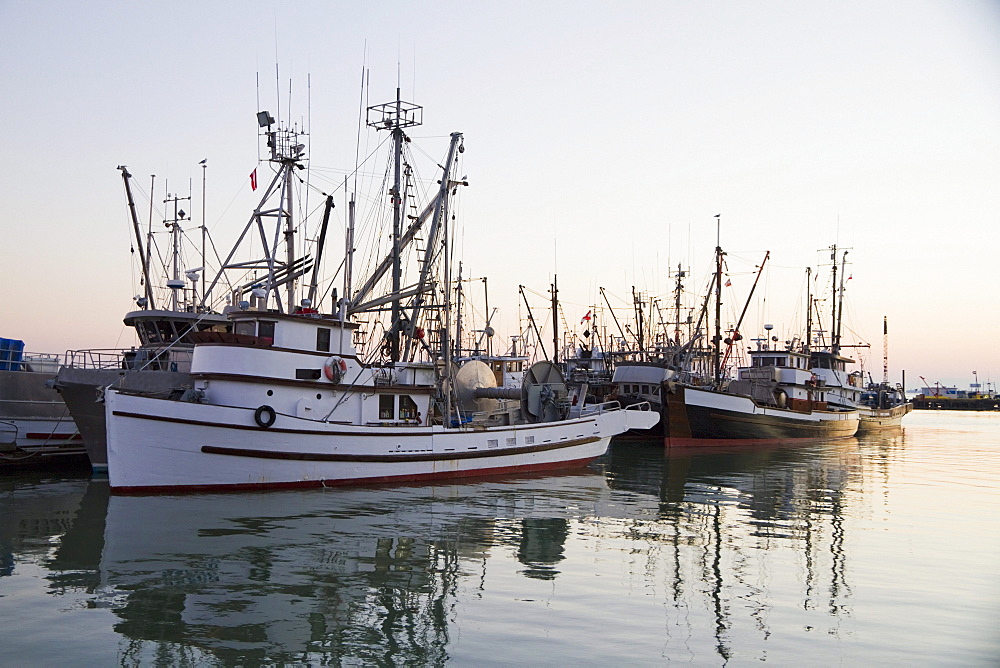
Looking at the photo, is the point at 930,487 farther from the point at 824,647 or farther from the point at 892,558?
the point at 824,647

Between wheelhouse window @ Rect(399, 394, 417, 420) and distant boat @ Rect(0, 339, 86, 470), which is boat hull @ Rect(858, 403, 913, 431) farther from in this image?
distant boat @ Rect(0, 339, 86, 470)

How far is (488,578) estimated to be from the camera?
14.9 metres

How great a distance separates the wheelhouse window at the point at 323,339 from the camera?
2569cm

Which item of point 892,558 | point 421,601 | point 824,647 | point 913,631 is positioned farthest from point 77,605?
point 892,558

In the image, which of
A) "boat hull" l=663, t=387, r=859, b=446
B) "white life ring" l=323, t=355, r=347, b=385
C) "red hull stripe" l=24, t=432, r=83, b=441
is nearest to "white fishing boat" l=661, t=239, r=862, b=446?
"boat hull" l=663, t=387, r=859, b=446

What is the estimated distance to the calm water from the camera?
11086 millimetres

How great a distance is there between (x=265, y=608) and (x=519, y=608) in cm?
390

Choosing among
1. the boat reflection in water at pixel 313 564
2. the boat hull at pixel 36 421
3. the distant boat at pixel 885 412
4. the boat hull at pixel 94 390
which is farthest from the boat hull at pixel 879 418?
the boat hull at pixel 36 421

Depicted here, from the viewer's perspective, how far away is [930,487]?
101 ft

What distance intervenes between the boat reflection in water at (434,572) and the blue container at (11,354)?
24.1ft

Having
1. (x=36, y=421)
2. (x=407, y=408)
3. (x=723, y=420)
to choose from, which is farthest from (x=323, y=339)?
(x=723, y=420)

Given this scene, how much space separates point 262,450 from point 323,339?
419 cm

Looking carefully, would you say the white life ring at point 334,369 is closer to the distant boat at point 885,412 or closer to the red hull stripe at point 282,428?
the red hull stripe at point 282,428

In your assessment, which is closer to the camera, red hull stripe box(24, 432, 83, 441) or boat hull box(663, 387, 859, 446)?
red hull stripe box(24, 432, 83, 441)
